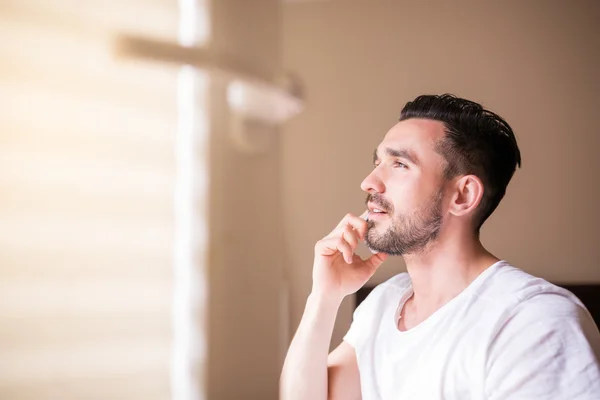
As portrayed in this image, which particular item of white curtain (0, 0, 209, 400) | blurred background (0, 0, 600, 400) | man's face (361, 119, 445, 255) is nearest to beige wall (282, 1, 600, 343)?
man's face (361, 119, 445, 255)

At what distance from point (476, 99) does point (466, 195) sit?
89 cm

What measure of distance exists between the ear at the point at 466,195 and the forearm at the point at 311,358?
339 mm

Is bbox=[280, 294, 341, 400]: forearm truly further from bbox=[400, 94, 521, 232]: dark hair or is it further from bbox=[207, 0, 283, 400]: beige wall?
bbox=[207, 0, 283, 400]: beige wall

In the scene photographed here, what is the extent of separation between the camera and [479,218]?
112 cm

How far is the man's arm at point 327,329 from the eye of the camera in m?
1.09

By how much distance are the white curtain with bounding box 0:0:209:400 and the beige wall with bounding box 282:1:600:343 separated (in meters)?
1.48

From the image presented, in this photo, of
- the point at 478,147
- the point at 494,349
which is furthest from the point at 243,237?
the point at 478,147

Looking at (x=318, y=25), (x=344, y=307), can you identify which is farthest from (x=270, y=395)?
(x=318, y=25)

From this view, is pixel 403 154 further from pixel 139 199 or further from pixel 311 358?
pixel 139 199

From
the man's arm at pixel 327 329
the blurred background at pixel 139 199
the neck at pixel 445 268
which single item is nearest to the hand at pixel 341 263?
the man's arm at pixel 327 329

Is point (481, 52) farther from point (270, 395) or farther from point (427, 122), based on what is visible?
point (270, 395)

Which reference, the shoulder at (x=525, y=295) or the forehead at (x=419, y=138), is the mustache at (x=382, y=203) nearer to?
the forehead at (x=419, y=138)

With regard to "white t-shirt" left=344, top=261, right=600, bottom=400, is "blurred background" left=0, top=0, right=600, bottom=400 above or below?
above

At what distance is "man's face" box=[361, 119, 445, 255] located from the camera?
110 cm
